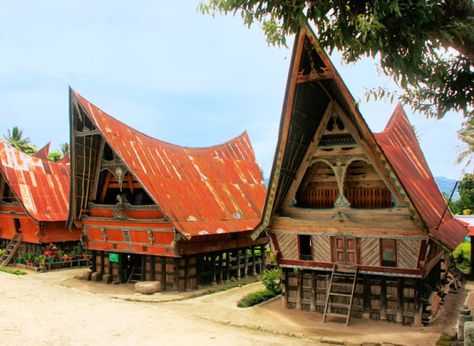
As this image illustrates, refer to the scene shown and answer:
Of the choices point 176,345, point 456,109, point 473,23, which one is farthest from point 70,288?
point 473,23

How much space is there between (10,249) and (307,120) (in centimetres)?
2327

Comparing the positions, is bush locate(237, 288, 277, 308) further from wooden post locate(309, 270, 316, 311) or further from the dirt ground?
wooden post locate(309, 270, 316, 311)

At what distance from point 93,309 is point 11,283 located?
7.69 m

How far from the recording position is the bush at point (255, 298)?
17791 mm

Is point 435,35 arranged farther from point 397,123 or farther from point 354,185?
point 397,123

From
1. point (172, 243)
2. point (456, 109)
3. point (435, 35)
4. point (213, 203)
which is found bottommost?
point (172, 243)

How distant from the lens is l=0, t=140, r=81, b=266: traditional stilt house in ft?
92.7

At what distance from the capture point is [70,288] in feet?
69.8

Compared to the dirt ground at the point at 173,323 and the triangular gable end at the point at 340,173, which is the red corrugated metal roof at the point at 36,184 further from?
the triangular gable end at the point at 340,173

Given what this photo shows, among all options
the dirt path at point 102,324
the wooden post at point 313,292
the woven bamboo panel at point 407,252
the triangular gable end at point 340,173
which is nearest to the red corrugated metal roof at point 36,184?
the dirt path at point 102,324

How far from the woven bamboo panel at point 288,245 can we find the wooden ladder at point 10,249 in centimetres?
1978

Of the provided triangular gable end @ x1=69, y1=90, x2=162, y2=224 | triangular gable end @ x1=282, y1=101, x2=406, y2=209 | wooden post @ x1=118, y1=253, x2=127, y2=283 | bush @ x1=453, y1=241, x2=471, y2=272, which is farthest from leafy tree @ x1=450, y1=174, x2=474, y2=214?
wooden post @ x1=118, y1=253, x2=127, y2=283

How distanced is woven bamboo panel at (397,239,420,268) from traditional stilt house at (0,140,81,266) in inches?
841

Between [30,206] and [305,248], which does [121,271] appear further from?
[305,248]
